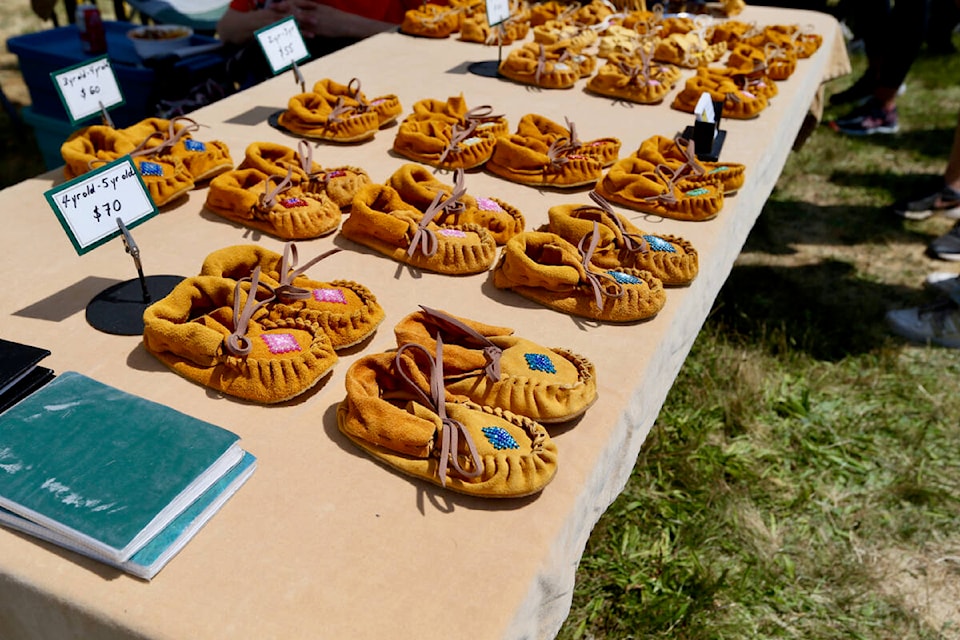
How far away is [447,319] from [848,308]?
234cm

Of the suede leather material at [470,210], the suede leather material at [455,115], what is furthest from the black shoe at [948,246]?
the suede leather material at [470,210]

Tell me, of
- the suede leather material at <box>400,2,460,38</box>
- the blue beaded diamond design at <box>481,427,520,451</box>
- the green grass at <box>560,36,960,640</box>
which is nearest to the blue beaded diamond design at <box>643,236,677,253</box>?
the blue beaded diamond design at <box>481,427,520,451</box>

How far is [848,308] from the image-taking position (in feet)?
9.58

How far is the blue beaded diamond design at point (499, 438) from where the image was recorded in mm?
993

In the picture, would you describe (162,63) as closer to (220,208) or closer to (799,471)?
(220,208)

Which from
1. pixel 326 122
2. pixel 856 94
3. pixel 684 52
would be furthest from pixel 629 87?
pixel 856 94

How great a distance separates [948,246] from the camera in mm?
3227

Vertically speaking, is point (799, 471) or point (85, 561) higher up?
point (85, 561)

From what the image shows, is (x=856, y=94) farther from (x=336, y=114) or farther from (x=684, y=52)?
(x=336, y=114)

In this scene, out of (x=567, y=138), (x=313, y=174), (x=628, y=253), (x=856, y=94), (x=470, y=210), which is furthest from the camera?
(x=856, y=94)

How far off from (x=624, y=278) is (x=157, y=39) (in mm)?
2797

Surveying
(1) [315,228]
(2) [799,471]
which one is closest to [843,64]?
(2) [799,471]

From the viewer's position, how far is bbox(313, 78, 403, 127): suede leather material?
6.92 feet

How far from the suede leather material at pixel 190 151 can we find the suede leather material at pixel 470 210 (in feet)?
1.49
